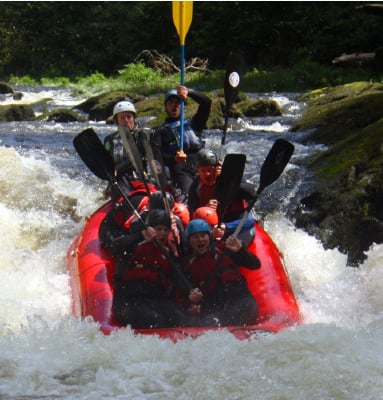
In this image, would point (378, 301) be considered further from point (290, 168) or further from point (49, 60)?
point (49, 60)

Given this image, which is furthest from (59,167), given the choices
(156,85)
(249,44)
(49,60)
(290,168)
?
(49,60)

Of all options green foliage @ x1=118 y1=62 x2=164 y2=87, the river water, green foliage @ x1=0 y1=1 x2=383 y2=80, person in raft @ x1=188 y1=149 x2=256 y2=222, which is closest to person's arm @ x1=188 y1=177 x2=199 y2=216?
person in raft @ x1=188 y1=149 x2=256 y2=222

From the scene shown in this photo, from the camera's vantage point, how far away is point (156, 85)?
18.4 metres

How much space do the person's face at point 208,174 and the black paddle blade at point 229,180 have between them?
21 cm

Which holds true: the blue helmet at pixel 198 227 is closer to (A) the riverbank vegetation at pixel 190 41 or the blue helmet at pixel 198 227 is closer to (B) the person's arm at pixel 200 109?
A: (B) the person's arm at pixel 200 109

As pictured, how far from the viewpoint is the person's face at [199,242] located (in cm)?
401

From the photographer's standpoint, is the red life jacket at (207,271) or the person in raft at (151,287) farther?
the red life jacket at (207,271)

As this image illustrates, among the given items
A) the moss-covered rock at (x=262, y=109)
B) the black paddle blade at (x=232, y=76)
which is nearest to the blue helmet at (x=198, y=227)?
the black paddle blade at (x=232, y=76)

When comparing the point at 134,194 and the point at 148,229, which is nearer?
the point at 148,229

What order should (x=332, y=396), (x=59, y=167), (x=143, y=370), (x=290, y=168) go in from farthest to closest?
(x=59, y=167) < (x=290, y=168) < (x=143, y=370) < (x=332, y=396)

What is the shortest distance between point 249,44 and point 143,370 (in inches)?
724

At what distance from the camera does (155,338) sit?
141 inches

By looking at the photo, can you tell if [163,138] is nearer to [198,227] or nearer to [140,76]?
[198,227]

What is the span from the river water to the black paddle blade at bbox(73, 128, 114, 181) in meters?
0.99
